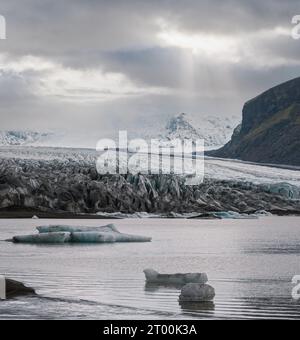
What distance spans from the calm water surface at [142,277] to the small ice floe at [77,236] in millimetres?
545

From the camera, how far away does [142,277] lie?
77.2ft

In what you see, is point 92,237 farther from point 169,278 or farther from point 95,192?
point 95,192

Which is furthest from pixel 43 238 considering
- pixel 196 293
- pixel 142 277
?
pixel 196 293

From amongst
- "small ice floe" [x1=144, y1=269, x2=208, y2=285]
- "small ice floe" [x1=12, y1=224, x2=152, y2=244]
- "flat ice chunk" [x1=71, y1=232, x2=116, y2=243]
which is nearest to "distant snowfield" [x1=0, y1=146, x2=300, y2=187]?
"flat ice chunk" [x1=71, y1=232, x2=116, y2=243]

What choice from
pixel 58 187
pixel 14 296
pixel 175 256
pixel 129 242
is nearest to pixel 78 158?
pixel 58 187

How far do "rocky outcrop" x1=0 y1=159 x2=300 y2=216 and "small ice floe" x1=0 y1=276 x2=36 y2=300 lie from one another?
51120 millimetres

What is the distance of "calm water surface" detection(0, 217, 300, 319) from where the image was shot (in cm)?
1645

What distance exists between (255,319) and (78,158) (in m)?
77.1

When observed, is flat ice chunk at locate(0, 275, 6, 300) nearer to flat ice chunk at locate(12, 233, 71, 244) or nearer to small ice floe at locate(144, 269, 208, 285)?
small ice floe at locate(144, 269, 208, 285)

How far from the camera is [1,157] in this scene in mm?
86000

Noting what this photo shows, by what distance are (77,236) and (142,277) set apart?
53.7ft

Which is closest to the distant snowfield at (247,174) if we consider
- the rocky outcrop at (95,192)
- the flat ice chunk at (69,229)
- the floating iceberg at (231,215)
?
the rocky outcrop at (95,192)

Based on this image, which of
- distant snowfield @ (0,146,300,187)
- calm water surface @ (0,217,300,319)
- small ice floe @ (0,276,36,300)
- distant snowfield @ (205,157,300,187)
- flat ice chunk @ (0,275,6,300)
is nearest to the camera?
calm water surface @ (0,217,300,319)

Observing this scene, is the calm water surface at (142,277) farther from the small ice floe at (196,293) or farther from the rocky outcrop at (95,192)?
the rocky outcrop at (95,192)
